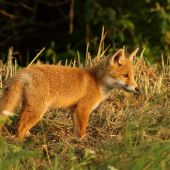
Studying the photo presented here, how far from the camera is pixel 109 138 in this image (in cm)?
479

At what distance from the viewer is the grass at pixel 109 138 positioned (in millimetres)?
3396

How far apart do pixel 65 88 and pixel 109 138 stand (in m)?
1.04

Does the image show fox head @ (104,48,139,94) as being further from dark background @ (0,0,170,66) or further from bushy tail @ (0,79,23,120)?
dark background @ (0,0,170,66)

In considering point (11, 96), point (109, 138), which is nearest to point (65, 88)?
point (11, 96)

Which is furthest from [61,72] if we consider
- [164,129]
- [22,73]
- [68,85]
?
[164,129]

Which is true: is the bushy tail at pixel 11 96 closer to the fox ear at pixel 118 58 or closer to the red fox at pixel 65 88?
the red fox at pixel 65 88

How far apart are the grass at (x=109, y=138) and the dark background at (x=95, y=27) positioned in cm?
309

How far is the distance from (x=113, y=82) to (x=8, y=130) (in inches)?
75.5

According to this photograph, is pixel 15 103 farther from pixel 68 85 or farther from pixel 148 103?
pixel 148 103

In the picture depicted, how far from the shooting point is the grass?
11.1ft

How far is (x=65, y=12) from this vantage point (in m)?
13.8

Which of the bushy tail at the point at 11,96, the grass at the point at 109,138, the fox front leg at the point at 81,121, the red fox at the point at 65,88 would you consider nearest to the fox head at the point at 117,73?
the red fox at the point at 65,88

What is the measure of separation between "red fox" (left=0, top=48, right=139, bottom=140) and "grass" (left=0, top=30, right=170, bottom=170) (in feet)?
1.04

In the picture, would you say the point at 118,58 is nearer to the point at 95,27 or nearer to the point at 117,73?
the point at 117,73
